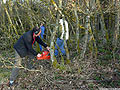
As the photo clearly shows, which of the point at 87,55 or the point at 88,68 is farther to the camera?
the point at 87,55

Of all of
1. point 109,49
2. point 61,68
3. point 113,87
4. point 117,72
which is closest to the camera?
point 113,87

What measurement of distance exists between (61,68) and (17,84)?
1450 millimetres

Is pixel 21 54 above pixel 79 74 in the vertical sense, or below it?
above

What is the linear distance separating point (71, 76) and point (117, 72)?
1.39 meters

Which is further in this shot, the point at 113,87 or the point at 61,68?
the point at 61,68

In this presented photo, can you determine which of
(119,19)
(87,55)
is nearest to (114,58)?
(87,55)

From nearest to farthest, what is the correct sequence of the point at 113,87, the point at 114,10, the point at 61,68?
the point at 113,87
the point at 61,68
the point at 114,10

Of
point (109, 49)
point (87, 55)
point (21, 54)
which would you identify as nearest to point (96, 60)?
point (87, 55)

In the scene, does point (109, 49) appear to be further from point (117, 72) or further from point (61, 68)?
point (61, 68)

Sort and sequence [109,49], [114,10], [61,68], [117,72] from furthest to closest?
[109,49]
[114,10]
[61,68]
[117,72]

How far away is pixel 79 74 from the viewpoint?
4090mm

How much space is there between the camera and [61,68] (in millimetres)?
4273

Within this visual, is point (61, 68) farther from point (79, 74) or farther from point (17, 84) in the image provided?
point (17, 84)

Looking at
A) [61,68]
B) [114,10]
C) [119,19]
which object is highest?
[114,10]
